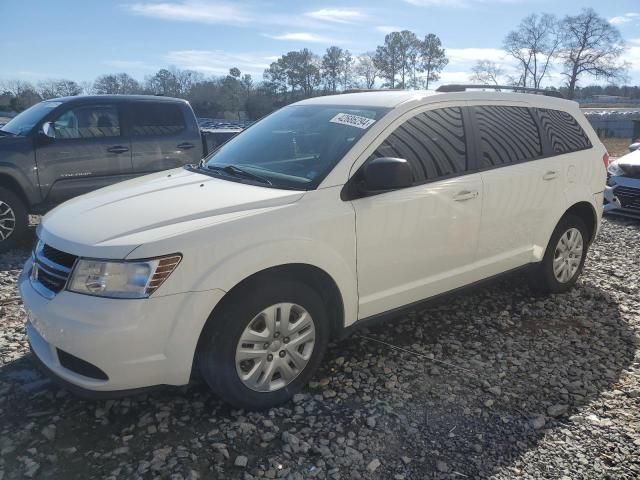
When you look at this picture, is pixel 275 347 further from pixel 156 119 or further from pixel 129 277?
pixel 156 119

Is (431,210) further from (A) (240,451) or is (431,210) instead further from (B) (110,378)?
(B) (110,378)

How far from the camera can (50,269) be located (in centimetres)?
272

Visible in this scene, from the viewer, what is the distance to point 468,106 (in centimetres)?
381

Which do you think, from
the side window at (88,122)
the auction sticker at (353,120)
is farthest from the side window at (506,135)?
the side window at (88,122)

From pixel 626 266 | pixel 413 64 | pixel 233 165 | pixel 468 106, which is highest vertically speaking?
pixel 413 64

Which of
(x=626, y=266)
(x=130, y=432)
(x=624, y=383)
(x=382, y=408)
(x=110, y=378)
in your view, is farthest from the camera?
(x=626, y=266)

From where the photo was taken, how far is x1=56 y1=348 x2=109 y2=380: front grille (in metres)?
2.52

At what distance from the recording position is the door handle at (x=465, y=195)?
3.53 metres

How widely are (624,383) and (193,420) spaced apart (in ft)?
8.89

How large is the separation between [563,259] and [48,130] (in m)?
6.21

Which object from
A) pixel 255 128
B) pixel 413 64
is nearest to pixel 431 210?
pixel 255 128

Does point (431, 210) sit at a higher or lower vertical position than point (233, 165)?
lower

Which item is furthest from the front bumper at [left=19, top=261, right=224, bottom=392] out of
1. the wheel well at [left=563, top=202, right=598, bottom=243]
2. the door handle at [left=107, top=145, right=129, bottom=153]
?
the door handle at [left=107, top=145, right=129, bottom=153]

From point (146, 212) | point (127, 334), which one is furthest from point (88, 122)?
point (127, 334)
